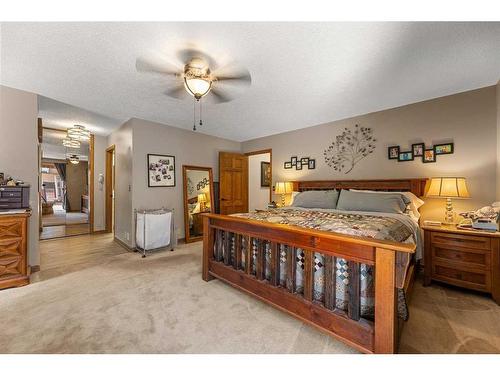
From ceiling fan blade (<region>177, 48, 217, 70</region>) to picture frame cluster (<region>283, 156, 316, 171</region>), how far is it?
9.10 ft

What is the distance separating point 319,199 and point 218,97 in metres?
2.16

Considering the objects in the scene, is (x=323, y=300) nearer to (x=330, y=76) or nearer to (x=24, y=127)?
(x=330, y=76)

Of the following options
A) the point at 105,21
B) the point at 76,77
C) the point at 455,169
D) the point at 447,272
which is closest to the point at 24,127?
the point at 76,77

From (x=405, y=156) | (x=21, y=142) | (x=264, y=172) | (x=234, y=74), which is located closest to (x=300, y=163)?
(x=405, y=156)

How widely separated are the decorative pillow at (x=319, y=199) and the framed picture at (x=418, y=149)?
121 centimetres

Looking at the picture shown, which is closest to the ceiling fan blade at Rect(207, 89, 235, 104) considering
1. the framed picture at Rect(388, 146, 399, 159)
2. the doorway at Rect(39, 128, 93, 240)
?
the framed picture at Rect(388, 146, 399, 159)

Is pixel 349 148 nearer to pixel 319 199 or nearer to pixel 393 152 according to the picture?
pixel 393 152

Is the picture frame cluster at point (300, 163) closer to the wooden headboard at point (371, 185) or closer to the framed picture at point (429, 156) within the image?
the wooden headboard at point (371, 185)

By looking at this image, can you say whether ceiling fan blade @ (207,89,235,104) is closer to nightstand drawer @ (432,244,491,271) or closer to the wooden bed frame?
the wooden bed frame

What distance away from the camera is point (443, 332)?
160 centimetres

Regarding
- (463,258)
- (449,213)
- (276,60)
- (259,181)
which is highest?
(276,60)

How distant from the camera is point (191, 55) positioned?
188 cm

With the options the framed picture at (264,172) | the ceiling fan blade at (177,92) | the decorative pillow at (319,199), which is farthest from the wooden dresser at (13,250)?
the framed picture at (264,172)

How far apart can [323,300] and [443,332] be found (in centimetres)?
100
